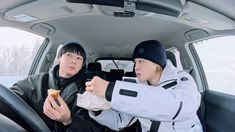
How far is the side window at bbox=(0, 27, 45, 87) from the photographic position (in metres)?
3.06

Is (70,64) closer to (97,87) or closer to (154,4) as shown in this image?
→ (97,87)

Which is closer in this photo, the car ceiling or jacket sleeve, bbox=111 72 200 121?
jacket sleeve, bbox=111 72 200 121

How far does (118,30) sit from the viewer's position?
3615 mm

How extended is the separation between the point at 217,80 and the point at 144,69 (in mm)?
1717

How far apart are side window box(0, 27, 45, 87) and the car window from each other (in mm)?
1091

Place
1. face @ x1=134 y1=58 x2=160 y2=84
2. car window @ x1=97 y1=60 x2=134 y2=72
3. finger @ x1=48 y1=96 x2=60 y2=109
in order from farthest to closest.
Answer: car window @ x1=97 y1=60 x2=134 y2=72, face @ x1=134 y1=58 x2=160 y2=84, finger @ x1=48 y1=96 x2=60 y2=109

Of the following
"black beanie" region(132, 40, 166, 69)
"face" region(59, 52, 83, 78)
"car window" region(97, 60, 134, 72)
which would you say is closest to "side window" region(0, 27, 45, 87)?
"face" region(59, 52, 83, 78)

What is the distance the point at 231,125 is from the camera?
Answer: 8.49ft

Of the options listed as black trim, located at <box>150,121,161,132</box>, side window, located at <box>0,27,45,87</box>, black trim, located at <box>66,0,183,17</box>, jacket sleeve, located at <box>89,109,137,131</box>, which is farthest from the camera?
side window, located at <box>0,27,45,87</box>

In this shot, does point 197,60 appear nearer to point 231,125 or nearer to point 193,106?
point 231,125

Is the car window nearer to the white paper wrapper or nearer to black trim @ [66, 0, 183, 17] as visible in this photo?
the white paper wrapper

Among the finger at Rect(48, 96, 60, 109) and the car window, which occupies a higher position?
the car window

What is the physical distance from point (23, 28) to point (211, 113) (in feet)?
5.78

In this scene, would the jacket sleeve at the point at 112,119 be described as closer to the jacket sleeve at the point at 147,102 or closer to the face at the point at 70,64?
the face at the point at 70,64
